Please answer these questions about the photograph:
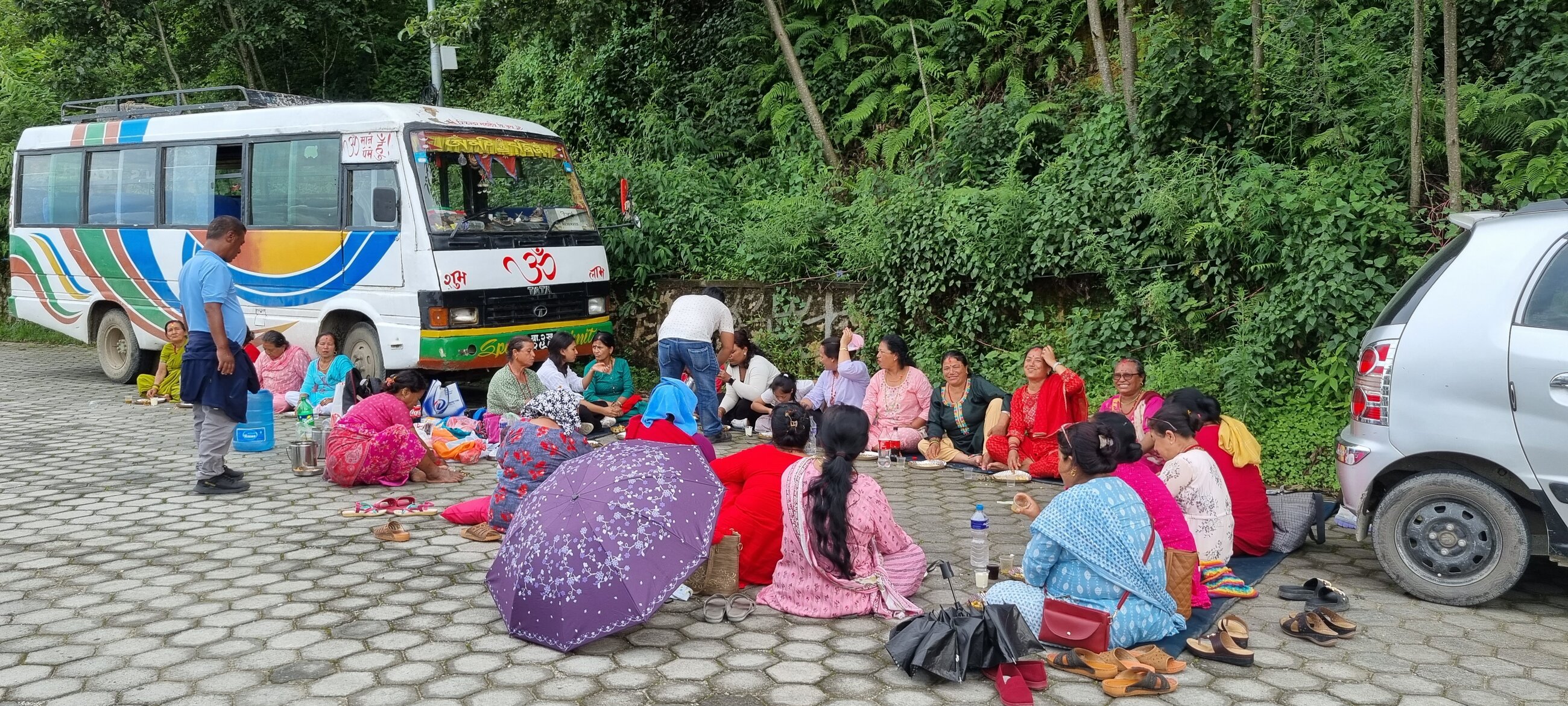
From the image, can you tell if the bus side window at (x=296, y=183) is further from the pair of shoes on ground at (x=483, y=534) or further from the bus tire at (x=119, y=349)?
the pair of shoes on ground at (x=483, y=534)

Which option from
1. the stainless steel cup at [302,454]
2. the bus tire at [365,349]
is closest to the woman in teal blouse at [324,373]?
the bus tire at [365,349]

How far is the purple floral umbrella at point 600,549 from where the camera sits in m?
4.28

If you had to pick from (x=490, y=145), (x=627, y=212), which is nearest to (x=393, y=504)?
(x=490, y=145)

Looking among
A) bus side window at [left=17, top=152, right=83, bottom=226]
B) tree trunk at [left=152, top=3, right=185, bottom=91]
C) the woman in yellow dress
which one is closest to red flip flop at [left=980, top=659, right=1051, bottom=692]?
the woman in yellow dress

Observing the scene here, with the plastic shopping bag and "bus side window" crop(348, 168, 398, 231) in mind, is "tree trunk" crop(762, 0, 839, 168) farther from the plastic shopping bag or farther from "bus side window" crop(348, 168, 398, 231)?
the plastic shopping bag

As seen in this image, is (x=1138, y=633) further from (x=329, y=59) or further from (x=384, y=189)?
(x=329, y=59)

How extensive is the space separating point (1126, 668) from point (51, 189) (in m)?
14.1

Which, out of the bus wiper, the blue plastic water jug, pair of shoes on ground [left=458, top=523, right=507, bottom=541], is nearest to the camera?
pair of shoes on ground [left=458, top=523, right=507, bottom=541]

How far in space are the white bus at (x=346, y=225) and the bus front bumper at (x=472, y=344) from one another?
0.02 m

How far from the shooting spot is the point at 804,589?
498 cm

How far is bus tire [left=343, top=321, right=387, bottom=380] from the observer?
10750mm

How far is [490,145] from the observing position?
11062 mm

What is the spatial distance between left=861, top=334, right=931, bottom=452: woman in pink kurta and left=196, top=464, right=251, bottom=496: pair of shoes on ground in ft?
14.6

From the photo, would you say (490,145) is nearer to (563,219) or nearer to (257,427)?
(563,219)
